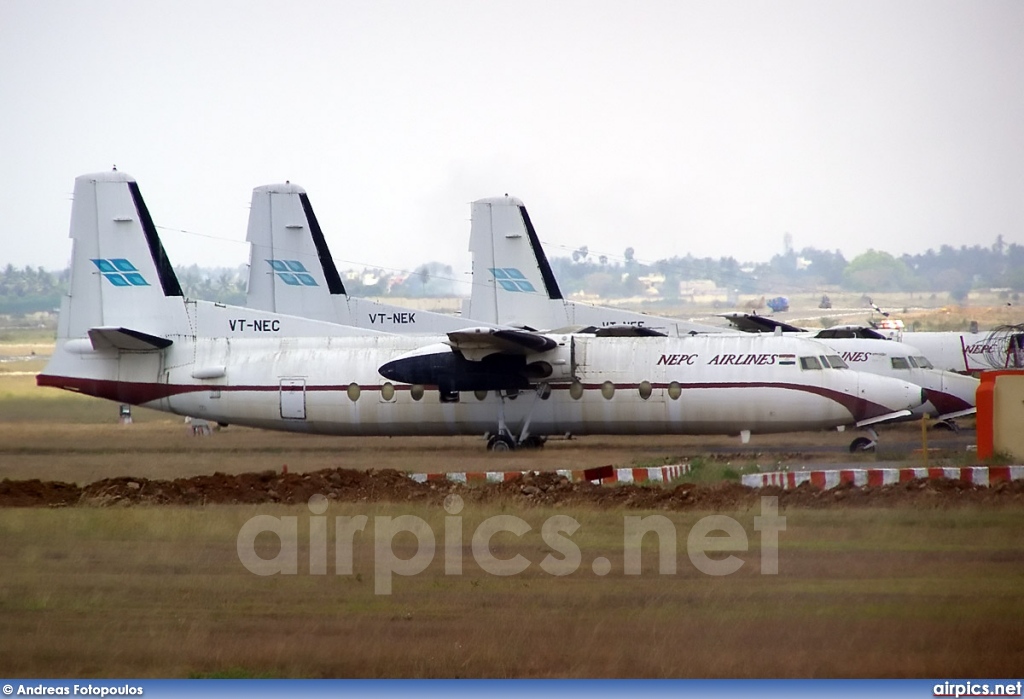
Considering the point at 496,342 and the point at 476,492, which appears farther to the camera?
the point at 496,342

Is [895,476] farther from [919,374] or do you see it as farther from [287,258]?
[287,258]

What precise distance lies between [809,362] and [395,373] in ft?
24.2

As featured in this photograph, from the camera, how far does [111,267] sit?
24656 millimetres

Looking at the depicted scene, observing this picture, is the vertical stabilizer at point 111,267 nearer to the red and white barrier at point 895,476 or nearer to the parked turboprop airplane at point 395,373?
the parked turboprop airplane at point 395,373

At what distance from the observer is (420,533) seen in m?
15.5

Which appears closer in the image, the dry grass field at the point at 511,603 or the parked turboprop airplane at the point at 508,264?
the dry grass field at the point at 511,603

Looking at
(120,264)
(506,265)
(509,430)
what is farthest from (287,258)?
(509,430)

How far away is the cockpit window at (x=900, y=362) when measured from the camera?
26.6 m

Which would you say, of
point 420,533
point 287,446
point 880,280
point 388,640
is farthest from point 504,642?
point 880,280

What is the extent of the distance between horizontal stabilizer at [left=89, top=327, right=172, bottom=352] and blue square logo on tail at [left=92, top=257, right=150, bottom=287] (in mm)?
978

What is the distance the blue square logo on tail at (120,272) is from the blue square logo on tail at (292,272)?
7.13 m

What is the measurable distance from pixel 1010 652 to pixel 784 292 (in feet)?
119

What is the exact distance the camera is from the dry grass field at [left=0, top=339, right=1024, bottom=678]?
10.1 metres

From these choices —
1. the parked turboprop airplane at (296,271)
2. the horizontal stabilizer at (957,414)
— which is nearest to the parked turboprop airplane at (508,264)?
the parked turboprop airplane at (296,271)
